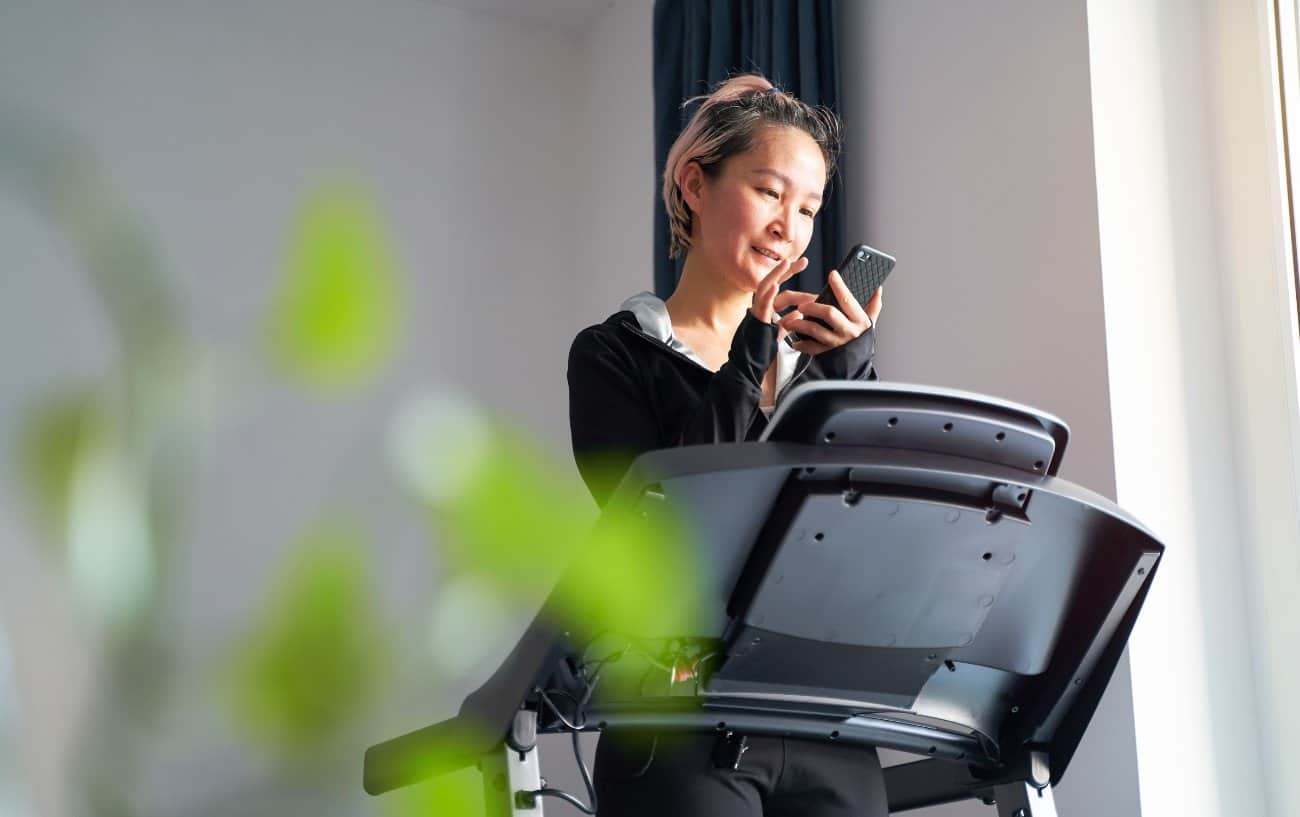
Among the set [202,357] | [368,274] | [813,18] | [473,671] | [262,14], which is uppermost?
[262,14]

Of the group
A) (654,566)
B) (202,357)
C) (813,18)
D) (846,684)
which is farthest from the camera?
(202,357)

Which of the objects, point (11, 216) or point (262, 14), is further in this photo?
point (262, 14)

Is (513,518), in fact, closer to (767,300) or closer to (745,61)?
(745,61)

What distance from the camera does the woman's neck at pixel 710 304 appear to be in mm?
1665

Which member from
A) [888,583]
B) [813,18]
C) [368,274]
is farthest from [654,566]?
[368,274]

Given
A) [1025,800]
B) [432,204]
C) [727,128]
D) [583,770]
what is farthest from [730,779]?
[432,204]

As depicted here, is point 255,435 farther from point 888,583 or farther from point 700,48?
point 888,583

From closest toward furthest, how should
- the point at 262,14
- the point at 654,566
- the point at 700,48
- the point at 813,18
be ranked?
the point at 654,566
the point at 813,18
the point at 700,48
the point at 262,14

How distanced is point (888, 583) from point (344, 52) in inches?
114

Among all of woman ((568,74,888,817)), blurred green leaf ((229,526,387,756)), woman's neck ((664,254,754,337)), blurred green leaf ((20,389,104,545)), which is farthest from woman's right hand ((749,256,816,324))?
blurred green leaf ((20,389,104,545))

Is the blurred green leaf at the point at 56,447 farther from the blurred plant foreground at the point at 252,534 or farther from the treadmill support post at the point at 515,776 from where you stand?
the treadmill support post at the point at 515,776

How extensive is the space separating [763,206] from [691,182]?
139 millimetres

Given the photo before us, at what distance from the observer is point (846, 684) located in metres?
1.11

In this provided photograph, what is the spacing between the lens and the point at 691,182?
1709 mm
